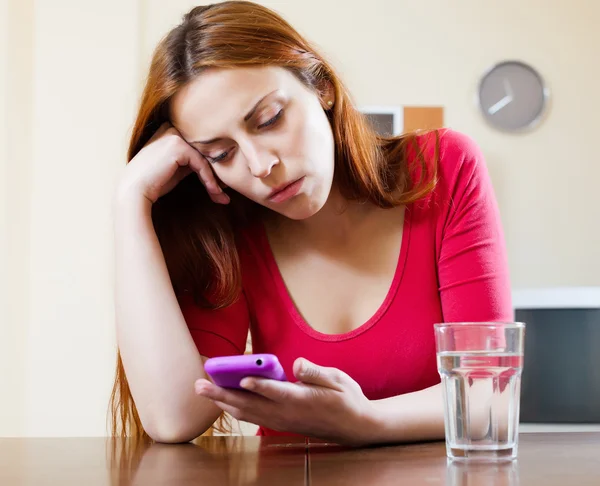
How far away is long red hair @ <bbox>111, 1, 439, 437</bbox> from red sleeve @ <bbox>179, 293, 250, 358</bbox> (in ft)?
0.06

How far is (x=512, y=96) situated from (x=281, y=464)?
2.65 m

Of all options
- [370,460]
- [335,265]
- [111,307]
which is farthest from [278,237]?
[111,307]

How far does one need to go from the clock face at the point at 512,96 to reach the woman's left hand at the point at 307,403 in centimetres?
241

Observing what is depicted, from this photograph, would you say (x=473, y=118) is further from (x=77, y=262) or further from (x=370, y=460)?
(x=370, y=460)

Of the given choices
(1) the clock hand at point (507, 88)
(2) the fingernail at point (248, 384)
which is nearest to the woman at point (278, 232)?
(2) the fingernail at point (248, 384)

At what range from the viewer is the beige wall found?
2980 mm

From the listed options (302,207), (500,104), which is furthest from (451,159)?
(500,104)

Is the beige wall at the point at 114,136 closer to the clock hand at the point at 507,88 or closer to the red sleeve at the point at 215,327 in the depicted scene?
the clock hand at the point at 507,88

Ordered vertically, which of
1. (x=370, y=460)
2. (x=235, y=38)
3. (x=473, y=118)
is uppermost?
(x=473, y=118)

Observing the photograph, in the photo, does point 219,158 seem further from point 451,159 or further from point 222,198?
point 451,159

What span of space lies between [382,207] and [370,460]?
0.65 metres

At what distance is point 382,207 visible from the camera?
1360 millimetres

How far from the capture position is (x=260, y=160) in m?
1.13

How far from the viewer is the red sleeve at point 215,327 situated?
124 centimetres
